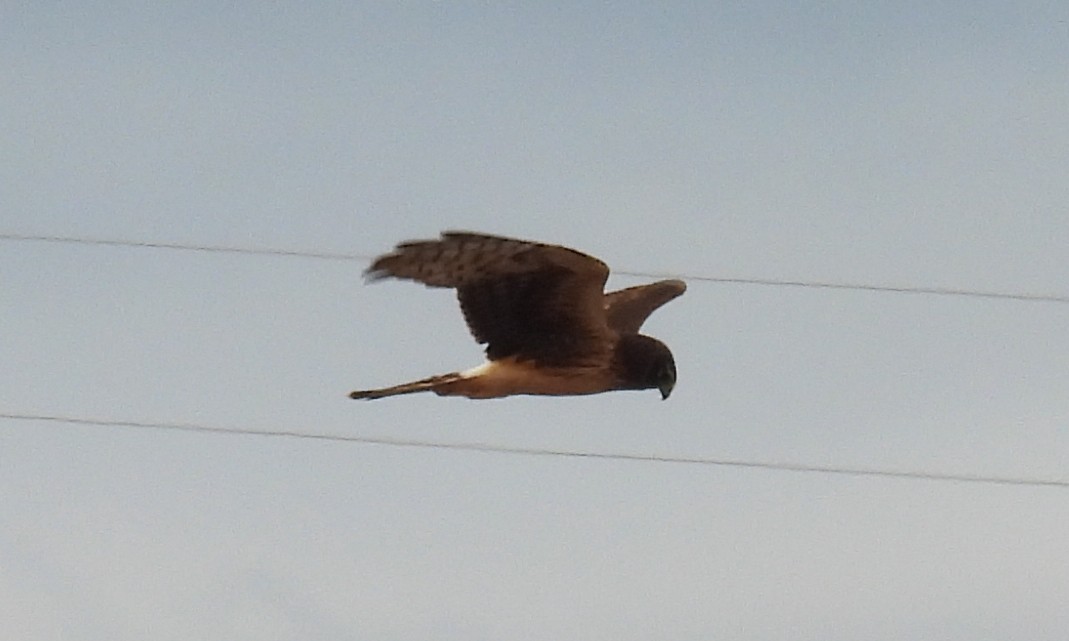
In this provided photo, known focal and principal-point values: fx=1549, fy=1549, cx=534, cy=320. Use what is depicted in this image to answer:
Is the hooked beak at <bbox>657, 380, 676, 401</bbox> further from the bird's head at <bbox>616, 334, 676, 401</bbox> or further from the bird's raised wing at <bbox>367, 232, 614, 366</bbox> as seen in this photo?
the bird's raised wing at <bbox>367, 232, 614, 366</bbox>

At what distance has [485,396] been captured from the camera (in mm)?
4801

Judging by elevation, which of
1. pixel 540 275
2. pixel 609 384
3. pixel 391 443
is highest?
pixel 540 275

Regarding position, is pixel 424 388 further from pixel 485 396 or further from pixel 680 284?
pixel 680 284

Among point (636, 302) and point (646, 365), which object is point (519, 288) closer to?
point (646, 365)

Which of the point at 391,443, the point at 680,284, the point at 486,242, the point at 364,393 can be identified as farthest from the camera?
the point at 680,284

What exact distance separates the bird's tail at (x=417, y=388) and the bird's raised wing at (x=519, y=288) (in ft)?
0.57

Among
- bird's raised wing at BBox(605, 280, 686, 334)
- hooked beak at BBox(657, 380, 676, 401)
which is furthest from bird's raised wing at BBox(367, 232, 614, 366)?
bird's raised wing at BBox(605, 280, 686, 334)

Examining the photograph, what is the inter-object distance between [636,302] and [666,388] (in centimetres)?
79

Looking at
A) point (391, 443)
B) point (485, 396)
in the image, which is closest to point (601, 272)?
point (485, 396)

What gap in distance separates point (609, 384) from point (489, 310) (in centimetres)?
44

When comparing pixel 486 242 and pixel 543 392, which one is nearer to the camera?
pixel 486 242

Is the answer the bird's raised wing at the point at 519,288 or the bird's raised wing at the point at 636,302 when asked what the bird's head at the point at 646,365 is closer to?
the bird's raised wing at the point at 519,288

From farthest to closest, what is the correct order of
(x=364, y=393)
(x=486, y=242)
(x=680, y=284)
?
(x=680, y=284), (x=364, y=393), (x=486, y=242)

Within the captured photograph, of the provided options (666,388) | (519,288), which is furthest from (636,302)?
(519,288)
